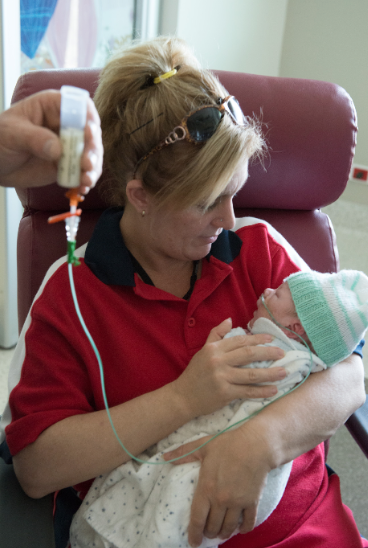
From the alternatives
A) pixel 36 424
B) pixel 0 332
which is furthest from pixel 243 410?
pixel 0 332

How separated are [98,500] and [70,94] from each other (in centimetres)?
79

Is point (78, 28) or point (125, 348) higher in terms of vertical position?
point (78, 28)

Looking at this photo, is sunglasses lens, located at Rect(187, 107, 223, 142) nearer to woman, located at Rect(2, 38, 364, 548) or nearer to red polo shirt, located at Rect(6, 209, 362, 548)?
woman, located at Rect(2, 38, 364, 548)

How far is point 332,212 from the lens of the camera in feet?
10.5

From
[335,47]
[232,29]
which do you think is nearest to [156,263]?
[232,29]

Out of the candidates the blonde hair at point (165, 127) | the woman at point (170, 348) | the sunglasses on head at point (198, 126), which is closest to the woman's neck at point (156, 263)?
the woman at point (170, 348)

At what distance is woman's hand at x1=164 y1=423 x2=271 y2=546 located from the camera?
0.97m

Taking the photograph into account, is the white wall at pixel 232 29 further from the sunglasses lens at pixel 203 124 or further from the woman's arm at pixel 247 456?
the woman's arm at pixel 247 456

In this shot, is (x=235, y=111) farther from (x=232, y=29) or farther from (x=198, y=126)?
(x=232, y=29)

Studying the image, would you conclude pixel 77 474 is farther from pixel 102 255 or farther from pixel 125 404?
pixel 102 255

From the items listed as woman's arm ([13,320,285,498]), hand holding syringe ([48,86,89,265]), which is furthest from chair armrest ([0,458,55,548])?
hand holding syringe ([48,86,89,265])

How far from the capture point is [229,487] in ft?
3.18

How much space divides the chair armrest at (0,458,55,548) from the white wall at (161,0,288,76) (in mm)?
2120

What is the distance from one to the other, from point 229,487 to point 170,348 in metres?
0.31
